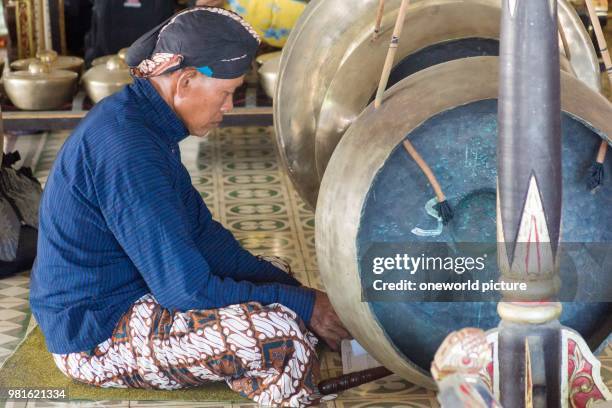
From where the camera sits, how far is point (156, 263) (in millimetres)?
2158

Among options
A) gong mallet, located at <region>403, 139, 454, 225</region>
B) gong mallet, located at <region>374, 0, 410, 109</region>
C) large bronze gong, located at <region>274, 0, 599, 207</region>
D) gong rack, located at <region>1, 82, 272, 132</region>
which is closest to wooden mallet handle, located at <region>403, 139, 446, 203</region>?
gong mallet, located at <region>403, 139, 454, 225</region>

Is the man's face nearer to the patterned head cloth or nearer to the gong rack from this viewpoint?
the patterned head cloth

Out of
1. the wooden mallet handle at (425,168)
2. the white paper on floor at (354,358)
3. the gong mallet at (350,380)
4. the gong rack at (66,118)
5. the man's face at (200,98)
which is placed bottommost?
the gong rack at (66,118)

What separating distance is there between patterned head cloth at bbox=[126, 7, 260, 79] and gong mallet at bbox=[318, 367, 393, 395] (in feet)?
2.10

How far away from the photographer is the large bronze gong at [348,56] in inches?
105

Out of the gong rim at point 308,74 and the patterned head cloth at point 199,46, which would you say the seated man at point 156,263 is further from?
the gong rim at point 308,74

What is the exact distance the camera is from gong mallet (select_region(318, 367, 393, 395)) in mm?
2289

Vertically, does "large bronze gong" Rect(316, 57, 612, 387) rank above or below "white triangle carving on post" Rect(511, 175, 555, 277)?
below

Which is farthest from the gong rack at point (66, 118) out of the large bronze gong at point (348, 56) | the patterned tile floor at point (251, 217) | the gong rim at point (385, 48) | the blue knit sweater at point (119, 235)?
the blue knit sweater at point (119, 235)

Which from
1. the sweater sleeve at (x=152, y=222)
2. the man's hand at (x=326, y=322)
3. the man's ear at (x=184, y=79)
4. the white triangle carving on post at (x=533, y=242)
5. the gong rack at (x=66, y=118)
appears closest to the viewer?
the white triangle carving on post at (x=533, y=242)

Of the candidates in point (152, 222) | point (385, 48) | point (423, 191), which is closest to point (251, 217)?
point (385, 48)

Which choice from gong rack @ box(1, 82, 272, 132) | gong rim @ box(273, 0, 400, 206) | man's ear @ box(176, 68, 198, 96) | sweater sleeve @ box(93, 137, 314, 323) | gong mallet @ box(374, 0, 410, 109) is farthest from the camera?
gong rack @ box(1, 82, 272, 132)

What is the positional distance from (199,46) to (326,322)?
0.63 metres

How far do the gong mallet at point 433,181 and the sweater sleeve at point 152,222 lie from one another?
471 millimetres
